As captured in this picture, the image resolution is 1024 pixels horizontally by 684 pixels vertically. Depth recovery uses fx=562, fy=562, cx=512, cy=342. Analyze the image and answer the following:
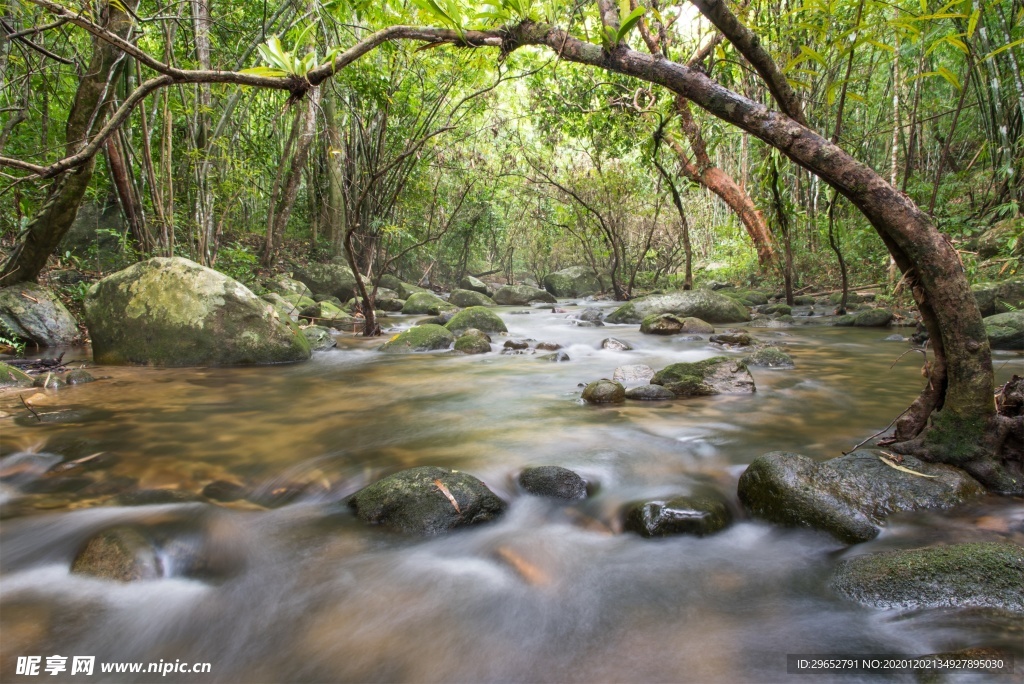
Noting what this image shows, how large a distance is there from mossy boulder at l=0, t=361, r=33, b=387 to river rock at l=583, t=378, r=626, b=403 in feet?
14.2

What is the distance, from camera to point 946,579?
5.83 ft

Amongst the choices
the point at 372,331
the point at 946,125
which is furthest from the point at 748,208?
the point at 372,331

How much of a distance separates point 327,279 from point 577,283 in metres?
9.76

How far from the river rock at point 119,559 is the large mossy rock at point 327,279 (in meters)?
10.1

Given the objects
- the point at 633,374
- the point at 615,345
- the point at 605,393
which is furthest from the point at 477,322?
the point at 605,393

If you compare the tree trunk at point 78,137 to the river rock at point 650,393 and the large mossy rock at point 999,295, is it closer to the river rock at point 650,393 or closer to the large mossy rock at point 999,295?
the river rock at point 650,393

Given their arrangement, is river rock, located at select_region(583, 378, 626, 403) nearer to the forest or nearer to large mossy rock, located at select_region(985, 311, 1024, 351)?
the forest

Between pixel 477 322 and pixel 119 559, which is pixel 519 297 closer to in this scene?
pixel 477 322

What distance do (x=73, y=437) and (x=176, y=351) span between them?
7.60 ft

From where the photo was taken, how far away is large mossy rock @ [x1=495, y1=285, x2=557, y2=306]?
17.1 m

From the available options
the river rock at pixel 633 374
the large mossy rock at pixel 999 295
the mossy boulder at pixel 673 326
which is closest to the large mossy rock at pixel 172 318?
the river rock at pixel 633 374

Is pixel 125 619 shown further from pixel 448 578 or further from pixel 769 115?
pixel 769 115

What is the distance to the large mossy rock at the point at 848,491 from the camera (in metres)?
2.26

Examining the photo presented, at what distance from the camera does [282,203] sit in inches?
451
